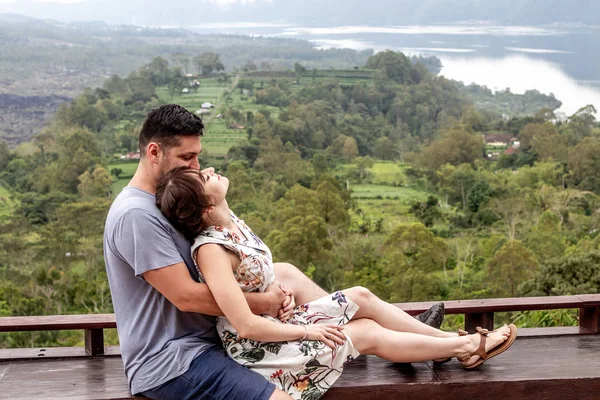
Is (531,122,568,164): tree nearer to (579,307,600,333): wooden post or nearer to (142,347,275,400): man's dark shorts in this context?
(579,307,600,333): wooden post

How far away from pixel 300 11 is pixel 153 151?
279 feet

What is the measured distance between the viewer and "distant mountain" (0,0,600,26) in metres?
75.9

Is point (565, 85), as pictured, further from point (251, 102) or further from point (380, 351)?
point (380, 351)

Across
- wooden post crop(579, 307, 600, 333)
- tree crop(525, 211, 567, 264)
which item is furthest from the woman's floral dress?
tree crop(525, 211, 567, 264)

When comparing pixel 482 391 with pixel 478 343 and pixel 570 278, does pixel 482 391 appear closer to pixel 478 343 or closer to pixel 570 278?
pixel 478 343

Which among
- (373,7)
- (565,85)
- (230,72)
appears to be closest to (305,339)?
(230,72)

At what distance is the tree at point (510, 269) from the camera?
64.7ft

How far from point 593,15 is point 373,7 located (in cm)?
2263

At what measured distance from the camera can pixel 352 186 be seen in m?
34.2

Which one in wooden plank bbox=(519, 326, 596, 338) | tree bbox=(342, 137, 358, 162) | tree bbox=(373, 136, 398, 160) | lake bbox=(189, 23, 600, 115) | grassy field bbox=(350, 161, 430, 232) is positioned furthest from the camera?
lake bbox=(189, 23, 600, 115)

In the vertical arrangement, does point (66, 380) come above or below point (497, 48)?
below

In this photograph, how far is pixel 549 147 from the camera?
112 ft

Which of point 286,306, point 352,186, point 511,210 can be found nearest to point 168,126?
point 286,306

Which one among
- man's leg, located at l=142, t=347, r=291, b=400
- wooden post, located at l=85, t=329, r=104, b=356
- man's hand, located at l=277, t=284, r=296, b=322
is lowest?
wooden post, located at l=85, t=329, r=104, b=356
